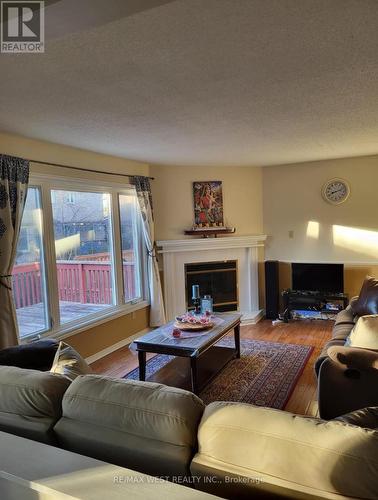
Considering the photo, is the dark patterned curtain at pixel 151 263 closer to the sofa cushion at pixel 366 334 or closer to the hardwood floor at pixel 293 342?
the hardwood floor at pixel 293 342

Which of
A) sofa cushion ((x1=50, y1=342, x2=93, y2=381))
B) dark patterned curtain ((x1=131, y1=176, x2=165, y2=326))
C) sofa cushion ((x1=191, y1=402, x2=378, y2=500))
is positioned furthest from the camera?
dark patterned curtain ((x1=131, y1=176, x2=165, y2=326))

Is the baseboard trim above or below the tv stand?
below

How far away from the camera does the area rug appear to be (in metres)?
3.21

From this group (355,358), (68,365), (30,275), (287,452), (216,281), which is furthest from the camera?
(216,281)

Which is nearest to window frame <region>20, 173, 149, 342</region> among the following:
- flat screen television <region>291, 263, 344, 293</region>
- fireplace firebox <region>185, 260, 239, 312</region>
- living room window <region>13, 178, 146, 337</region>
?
living room window <region>13, 178, 146, 337</region>

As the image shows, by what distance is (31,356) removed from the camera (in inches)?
97.7

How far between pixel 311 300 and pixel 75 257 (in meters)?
3.44

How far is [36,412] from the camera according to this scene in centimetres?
148

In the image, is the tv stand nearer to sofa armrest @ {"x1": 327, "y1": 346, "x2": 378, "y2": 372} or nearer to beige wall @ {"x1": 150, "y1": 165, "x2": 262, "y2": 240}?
beige wall @ {"x1": 150, "y1": 165, "x2": 262, "y2": 240}

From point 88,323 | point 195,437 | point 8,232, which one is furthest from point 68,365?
point 88,323

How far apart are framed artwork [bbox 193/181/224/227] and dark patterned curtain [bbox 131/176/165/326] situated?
31.9 inches

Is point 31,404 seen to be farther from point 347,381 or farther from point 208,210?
point 208,210

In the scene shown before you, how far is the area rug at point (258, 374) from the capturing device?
3.21m

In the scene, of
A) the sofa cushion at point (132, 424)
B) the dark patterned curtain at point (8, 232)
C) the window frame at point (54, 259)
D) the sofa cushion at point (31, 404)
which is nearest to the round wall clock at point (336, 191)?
the window frame at point (54, 259)
